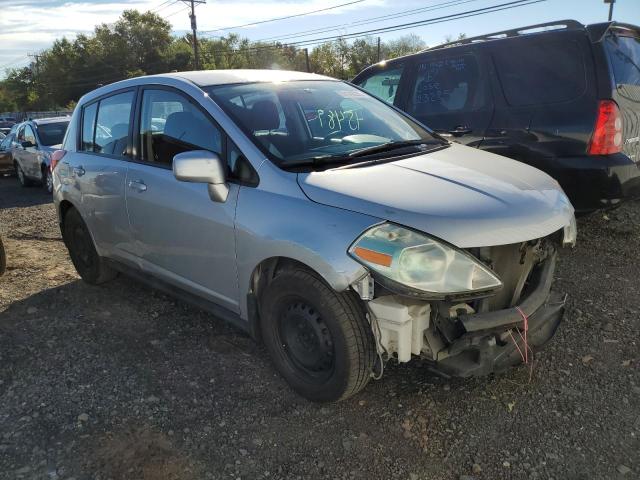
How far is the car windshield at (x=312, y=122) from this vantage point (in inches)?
121

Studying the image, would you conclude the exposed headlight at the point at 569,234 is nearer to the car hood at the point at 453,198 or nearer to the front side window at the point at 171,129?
the car hood at the point at 453,198

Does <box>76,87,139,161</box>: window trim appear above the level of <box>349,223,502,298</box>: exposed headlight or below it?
above

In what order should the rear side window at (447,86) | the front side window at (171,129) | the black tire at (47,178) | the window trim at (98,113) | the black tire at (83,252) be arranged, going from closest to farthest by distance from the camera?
the front side window at (171,129), the window trim at (98,113), the black tire at (83,252), the rear side window at (447,86), the black tire at (47,178)

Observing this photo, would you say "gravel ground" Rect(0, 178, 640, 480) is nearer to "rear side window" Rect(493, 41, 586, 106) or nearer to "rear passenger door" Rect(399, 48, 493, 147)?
"rear side window" Rect(493, 41, 586, 106)

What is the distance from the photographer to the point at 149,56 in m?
66.6

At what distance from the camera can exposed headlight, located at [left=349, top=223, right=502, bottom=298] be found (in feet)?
7.78

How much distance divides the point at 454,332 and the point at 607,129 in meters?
2.72

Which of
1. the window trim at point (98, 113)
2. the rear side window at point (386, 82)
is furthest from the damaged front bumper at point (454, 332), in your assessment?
the rear side window at point (386, 82)

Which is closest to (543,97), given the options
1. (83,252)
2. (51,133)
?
(83,252)

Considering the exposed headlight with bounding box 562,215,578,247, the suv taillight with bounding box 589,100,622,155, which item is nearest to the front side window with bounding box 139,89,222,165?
the exposed headlight with bounding box 562,215,578,247

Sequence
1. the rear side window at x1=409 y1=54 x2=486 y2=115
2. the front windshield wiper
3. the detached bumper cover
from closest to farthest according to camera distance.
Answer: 1. the detached bumper cover
2. the front windshield wiper
3. the rear side window at x1=409 y1=54 x2=486 y2=115

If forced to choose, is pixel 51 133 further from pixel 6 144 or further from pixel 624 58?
pixel 624 58

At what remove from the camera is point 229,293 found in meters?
3.21

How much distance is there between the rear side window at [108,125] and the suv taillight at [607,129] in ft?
11.9
